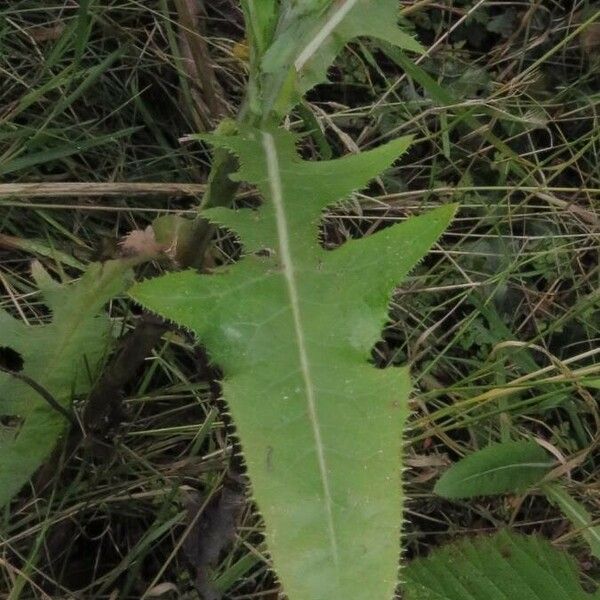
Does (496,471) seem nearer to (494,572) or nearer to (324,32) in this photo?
(494,572)

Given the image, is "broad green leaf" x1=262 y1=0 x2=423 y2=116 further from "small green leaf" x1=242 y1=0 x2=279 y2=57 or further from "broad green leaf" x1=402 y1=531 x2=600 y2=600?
"broad green leaf" x1=402 y1=531 x2=600 y2=600

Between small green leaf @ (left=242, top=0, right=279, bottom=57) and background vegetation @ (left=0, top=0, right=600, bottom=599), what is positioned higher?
small green leaf @ (left=242, top=0, right=279, bottom=57)

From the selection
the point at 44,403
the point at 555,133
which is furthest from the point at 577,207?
the point at 44,403

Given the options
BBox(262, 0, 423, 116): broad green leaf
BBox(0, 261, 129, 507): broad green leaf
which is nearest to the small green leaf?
BBox(262, 0, 423, 116): broad green leaf

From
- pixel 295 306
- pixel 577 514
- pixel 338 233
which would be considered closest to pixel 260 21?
pixel 295 306

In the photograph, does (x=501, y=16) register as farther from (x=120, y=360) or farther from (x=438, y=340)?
(x=120, y=360)

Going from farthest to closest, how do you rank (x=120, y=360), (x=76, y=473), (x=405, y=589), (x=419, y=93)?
(x=419, y=93), (x=76, y=473), (x=405, y=589), (x=120, y=360)

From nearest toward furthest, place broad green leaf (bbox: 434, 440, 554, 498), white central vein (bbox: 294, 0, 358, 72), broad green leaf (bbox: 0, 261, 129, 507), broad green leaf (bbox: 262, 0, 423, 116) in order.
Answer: broad green leaf (bbox: 262, 0, 423, 116) < white central vein (bbox: 294, 0, 358, 72) < broad green leaf (bbox: 0, 261, 129, 507) < broad green leaf (bbox: 434, 440, 554, 498)
